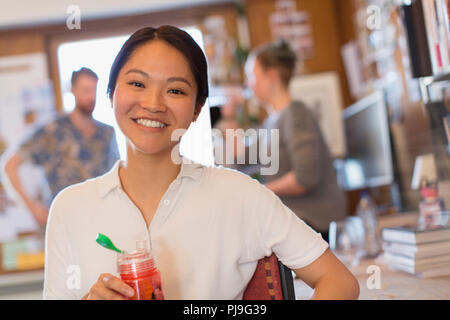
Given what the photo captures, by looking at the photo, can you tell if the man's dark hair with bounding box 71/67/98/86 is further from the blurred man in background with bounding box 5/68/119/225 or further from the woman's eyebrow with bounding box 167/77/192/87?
the woman's eyebrow with bounding box 167/77/192/87

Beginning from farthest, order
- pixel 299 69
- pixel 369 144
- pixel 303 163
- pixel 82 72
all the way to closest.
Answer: pixel 299 69, pixel 369 144, pixel 303 163, pixel 82 72

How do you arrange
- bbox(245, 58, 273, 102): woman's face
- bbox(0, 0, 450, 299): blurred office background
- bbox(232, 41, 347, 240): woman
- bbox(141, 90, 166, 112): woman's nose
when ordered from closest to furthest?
1. bbox(141, 90, 166, 112): woman's nose
2. bbox(232, 41, 347, 240): woman
3. bbox(245, 58, 273, 102): woman's face
4. bbox(0, 0, 450, 299): blurred office background

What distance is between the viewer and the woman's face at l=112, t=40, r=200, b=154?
2.34 ft

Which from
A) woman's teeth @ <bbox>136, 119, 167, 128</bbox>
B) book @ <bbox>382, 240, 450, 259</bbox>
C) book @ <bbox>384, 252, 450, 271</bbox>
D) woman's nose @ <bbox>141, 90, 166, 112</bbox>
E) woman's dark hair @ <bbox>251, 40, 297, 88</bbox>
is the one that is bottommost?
book @ <bbox>384, 252, 450, 271</bbox>

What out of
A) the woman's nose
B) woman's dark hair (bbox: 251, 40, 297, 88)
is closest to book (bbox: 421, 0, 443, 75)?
woman's dark hair (bbox: 251, 40, 297, 88)

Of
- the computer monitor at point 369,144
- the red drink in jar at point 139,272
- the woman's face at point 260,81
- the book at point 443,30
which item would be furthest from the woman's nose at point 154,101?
the computer monitor at point 369,144

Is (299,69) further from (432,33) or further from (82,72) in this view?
(82,72)

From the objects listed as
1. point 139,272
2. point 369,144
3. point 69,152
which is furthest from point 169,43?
point 369,144

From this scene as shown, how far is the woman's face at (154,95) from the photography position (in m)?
0.71

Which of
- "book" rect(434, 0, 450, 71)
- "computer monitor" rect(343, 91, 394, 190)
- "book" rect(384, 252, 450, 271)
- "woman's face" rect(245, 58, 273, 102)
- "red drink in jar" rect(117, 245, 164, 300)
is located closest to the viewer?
"red drink in jar" rect(117, 245, 164, 300)

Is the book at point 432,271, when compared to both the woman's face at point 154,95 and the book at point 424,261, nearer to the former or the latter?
the book at point 424,261

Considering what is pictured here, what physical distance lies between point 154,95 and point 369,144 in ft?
5.32

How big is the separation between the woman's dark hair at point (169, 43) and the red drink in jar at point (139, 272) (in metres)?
0.28

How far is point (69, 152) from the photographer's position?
1224mm
